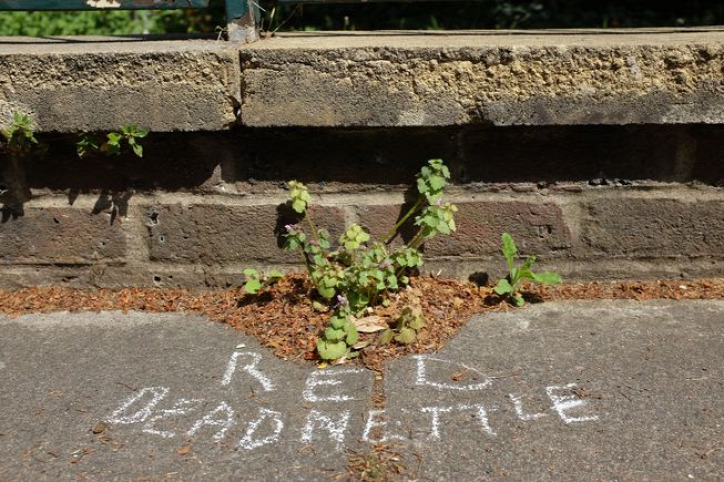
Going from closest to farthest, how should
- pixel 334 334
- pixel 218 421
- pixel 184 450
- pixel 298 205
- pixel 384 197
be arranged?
pixel 184 450 → pixel 218 421 → pixel 334 334 → pixel 298 205 → pixel 384 197

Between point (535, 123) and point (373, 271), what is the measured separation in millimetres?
728

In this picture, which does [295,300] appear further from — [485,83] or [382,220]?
[485,83]

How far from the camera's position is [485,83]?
2537 mm

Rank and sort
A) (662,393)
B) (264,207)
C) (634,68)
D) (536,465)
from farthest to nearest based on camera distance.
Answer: (264,207), (634,68), (662,393), (536,465)

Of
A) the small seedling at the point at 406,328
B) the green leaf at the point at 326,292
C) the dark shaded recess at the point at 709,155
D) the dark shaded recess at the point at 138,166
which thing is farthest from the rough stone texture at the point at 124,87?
the dark shaded recess at the point at 709,155

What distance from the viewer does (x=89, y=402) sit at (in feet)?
7.24

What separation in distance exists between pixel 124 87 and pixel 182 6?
395 millimetres

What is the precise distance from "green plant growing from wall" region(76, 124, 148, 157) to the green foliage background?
2.87m

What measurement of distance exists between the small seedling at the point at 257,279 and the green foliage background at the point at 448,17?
296cm

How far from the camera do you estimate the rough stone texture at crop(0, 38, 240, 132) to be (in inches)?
100.0

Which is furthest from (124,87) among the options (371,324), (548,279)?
(548,279)

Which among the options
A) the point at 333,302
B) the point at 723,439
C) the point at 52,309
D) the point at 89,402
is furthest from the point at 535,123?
the point at 52,309

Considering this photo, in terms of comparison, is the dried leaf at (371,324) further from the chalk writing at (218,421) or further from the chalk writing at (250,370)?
the chalk writing at (218,421)

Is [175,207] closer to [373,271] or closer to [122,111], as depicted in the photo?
[122,111]
